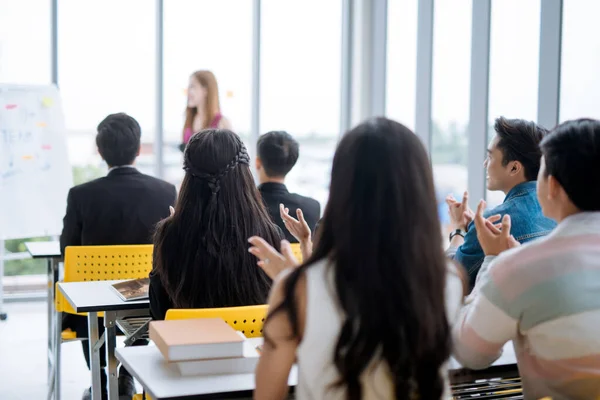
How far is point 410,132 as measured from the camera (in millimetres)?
1436

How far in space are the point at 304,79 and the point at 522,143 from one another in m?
4.60

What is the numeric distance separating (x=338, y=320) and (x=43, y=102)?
470 cm

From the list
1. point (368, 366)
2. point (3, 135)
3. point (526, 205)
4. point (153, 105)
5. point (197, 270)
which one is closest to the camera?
→ point (368, 366)

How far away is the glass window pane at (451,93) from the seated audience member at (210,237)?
3342mm

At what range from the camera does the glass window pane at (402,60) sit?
650 centimetres

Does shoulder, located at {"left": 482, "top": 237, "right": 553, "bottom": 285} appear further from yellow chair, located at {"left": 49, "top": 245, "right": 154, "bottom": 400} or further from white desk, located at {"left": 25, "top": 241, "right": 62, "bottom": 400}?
white desk, located at {"left": 25, "top": 241, "right": 62, "bottom": 400}

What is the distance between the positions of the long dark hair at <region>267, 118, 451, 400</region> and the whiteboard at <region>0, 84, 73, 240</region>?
421 centimetres

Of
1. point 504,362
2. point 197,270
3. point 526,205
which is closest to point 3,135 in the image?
point 197,270

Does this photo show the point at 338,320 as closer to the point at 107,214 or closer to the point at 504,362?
the point at 504,362

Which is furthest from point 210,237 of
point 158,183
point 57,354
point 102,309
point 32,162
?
point 32,162

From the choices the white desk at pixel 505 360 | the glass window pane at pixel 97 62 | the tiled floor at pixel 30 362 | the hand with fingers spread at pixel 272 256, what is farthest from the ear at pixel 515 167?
the glass window pane at pixel 97 62

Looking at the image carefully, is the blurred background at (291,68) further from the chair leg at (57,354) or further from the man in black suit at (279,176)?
the chair leg at (57,354)

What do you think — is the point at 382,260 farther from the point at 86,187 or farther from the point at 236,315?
the point at 86,187

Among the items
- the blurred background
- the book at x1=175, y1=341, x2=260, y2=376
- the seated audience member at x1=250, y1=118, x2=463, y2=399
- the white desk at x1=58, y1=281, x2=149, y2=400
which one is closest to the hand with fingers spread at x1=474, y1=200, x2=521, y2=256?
the seated audience member at x1=250, y1=118, x2=463, y2=399
